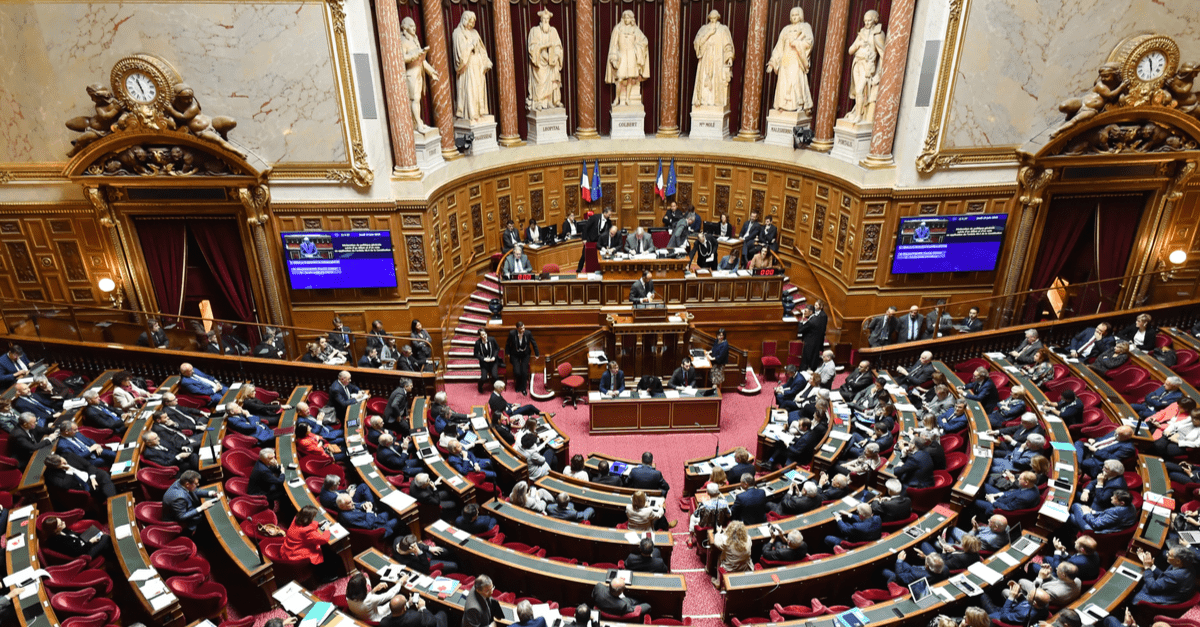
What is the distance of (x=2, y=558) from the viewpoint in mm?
8148

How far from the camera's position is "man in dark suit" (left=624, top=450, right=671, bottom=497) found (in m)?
10.8

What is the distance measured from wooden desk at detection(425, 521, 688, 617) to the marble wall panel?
872cm

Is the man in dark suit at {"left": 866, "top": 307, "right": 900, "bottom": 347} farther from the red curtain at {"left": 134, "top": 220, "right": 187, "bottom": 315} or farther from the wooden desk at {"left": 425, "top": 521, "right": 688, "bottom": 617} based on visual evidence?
the red curtain at {"left": 134, "top": 220, "right": 187, "bottom": 315}

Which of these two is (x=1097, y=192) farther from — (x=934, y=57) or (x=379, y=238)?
(x=379, y=238)

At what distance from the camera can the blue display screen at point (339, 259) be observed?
1480 cm

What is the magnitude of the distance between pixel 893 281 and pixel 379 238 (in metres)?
10.8

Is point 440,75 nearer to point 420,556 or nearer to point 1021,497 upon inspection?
point 420,556

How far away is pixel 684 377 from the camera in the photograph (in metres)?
13.9

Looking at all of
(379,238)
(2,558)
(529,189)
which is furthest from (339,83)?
(2,558)

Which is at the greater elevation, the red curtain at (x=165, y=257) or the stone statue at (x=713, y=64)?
the stone statue at (x=713, y=64)

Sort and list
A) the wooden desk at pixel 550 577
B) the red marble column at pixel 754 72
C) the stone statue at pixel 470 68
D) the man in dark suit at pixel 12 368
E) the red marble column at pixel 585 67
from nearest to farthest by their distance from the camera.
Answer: the wooden desk at pixel 550 577
the man in dark suit at pixel 12 368
the stone statue at pixel 470 68
the red marble column at pixel 754 72
the red marble column at pixel 585 67

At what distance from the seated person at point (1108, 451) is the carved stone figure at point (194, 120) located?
1464 cm

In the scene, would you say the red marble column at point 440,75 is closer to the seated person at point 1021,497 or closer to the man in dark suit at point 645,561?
the man in dark suit at point 645,561

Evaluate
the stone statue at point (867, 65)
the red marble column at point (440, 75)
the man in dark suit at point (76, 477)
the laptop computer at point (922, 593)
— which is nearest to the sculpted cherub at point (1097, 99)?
the stone statue at point (867, 65)
